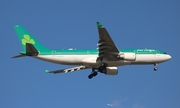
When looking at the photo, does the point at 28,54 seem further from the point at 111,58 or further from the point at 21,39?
the point at 111,58

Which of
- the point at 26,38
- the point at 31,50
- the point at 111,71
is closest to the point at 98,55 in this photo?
the point at 111,71

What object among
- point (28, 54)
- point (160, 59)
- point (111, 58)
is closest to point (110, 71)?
point (111, 58)

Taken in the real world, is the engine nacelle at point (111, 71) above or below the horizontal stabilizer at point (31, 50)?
below

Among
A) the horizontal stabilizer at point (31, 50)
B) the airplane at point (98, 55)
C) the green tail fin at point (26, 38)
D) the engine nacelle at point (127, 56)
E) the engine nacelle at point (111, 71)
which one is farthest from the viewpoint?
the engine nacelle at point (111, 71)

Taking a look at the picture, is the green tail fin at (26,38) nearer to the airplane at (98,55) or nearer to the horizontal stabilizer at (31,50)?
the airplane at (98,55)

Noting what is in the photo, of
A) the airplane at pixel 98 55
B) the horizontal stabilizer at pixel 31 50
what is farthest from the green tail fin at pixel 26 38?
the horizontal stabilizer at pixel 31 50

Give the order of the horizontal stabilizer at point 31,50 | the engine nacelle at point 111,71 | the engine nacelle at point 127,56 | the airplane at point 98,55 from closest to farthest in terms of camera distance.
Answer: the horizontal stabilizer at point 31,50
the airplane at point 98,55
the engine nacelle at point 127,56
the engine nacelle at point 111,71

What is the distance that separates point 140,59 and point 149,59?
1.78 meters

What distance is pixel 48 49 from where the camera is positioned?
206 feet

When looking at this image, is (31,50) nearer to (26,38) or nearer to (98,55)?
(26,38)

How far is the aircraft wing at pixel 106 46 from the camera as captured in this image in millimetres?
54275

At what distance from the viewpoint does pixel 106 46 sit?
190 ft

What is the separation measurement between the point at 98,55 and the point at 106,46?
355 centimetres

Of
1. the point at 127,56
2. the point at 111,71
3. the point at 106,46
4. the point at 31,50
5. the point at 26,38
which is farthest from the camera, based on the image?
the point at 111,71
